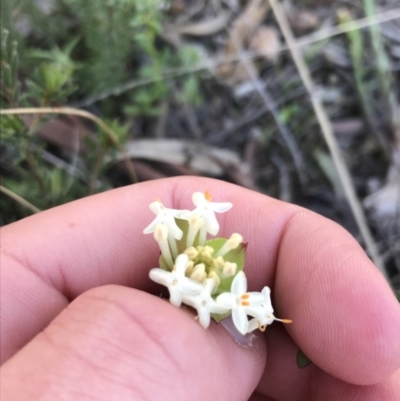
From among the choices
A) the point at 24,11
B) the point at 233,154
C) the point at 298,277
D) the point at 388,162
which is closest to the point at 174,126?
the point at 233,154

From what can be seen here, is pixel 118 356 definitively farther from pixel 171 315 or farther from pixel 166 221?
pixel 166 221

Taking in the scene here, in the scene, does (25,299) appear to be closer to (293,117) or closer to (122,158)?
(122,158)

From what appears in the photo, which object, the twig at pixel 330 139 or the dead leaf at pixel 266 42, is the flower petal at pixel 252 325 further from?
the dead leaf at pixel 266 42

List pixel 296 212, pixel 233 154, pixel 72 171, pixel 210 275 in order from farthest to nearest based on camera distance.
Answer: pixel 233 154 → pixel 72 171 → pixel 296 212 → pixel 210 275

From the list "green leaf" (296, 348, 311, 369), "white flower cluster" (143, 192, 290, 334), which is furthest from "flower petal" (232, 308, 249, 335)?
"green leaf" (296, 348, 311, 369)

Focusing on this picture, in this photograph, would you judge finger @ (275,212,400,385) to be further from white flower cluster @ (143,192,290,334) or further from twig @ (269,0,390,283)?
twig @ (269,0,390,283)

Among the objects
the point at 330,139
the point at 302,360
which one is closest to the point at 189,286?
the point at 302,360
